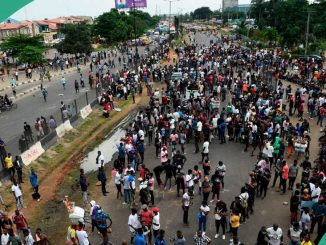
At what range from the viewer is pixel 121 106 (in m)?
28.7

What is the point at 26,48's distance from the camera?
45.8 metres

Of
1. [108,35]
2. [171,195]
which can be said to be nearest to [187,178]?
[171,195]

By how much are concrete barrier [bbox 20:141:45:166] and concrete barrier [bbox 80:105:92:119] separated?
6.36m

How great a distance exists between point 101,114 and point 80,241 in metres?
17.2

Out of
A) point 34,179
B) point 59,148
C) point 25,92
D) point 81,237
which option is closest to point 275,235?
point 81,237

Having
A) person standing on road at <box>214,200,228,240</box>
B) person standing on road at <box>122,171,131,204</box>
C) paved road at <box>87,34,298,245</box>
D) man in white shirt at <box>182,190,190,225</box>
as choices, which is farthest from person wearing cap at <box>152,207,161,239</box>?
person standing on road at <box>122,171,131,204</box>

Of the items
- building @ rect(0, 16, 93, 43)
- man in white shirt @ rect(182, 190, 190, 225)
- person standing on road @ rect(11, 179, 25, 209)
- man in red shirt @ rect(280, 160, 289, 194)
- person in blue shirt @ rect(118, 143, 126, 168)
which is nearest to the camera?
man in white shirt @ rect(182, 190, 190, 225)

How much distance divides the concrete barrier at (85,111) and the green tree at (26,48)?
23.4m

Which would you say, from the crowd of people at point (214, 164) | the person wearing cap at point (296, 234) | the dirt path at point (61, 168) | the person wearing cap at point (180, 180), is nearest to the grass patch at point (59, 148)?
the dirt path at point (61, 168)

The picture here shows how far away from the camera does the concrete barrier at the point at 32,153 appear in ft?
56.3

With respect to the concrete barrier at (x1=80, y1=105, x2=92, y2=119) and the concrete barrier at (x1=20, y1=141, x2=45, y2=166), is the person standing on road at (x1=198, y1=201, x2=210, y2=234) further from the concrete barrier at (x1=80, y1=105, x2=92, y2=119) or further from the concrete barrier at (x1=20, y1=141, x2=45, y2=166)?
the concrete barrier at (x1=80, y1=105, x2=92, y2=119)

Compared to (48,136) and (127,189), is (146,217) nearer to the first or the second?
(127,189)

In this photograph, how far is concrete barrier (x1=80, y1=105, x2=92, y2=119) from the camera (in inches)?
985

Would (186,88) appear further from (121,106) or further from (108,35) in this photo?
(108,35)
